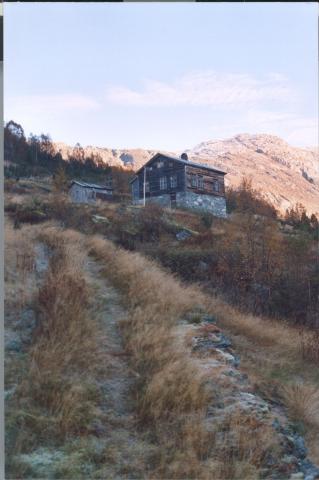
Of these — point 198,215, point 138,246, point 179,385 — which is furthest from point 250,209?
point 179,385

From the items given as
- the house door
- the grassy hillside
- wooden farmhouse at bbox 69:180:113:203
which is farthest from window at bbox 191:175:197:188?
wooden farmhouse at bbox 69:180:113:203

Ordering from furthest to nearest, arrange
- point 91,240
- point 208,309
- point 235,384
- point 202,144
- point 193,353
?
point 91,240 → point 208,309 → point 202,144 → point 193,353 → point 235,384

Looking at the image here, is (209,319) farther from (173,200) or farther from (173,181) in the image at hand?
(173,200)

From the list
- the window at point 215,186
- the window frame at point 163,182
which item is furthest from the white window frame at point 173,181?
the window at point 215,186

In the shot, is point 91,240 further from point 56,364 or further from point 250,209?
point 56,364

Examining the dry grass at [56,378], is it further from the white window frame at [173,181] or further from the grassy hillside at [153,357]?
the white window frame at [173,181]
